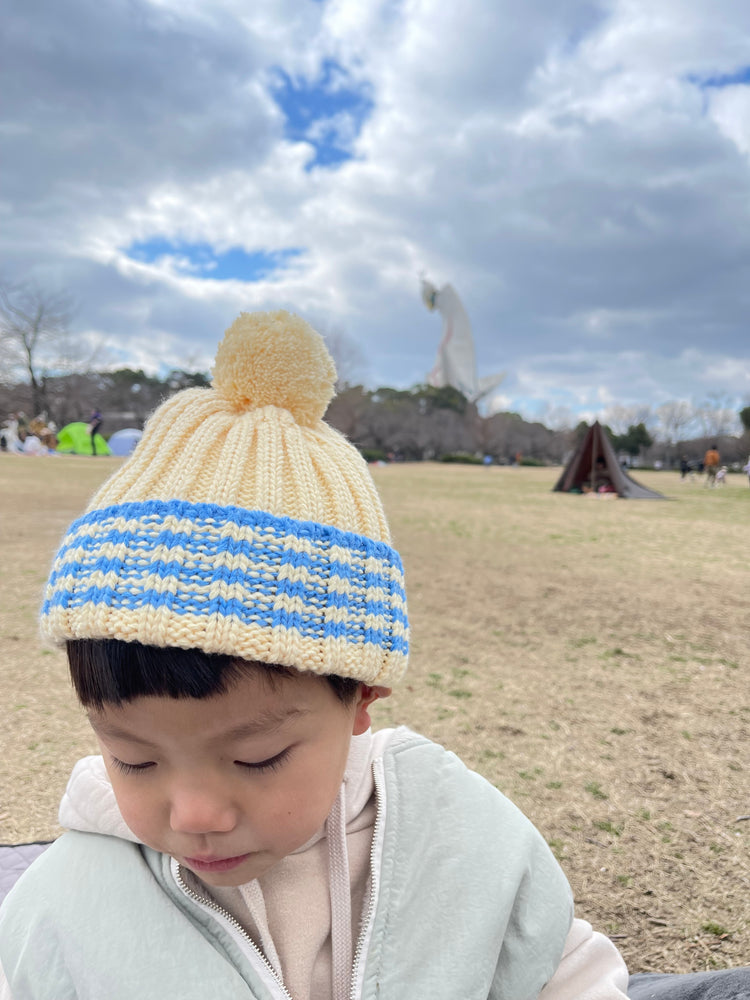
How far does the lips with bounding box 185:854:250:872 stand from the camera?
0.98m

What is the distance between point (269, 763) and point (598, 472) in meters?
18.5

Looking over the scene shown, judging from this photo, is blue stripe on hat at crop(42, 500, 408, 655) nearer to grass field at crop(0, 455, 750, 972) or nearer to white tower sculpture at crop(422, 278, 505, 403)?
grass field at crop(0, 455, 750, 972)

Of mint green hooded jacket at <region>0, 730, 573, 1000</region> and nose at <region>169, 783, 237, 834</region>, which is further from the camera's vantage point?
mint green hooded jacket at <region>0, 730, 573, 1000</region>

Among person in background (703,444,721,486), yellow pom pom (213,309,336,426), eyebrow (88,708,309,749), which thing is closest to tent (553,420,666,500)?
person in background (703,444,721,486)

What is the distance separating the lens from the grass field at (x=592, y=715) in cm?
198

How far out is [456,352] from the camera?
5747 centimetres

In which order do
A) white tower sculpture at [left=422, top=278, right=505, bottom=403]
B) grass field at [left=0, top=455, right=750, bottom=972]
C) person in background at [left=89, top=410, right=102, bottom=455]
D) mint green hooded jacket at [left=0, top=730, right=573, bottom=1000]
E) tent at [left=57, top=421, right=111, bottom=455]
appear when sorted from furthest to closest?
white tower sculpture at [left=422, top=278, right=505, bottom=403], tent at [left=57, top=421, right=111, bottom=455], person in background at [left=89, top=410, right=102, bottom=455], grass field at [left=0, top=455, right=750, bottom=972], mint green hooded jacket at [left=0, top=730, right=573, bottom=1000]

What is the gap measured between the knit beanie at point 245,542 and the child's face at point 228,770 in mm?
Answer: 76

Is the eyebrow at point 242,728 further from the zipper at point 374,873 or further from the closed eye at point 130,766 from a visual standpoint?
the zipper at point 374,873

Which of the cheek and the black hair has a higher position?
the black hair

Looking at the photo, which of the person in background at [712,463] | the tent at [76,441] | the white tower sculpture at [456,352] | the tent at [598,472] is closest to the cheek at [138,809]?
the tent at [598,472]

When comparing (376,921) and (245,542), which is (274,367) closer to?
(245,542)

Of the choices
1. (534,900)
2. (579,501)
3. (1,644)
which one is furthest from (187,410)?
(579,501)

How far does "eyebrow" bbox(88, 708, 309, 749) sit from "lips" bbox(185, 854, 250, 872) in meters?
0.19
